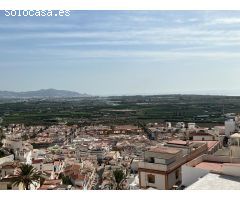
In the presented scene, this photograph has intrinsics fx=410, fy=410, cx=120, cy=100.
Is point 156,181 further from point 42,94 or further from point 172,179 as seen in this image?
point 42,94

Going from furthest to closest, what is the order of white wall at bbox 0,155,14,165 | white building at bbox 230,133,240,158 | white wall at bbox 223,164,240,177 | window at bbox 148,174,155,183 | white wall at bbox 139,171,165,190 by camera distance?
white wall at bbox 0,155,14,165, window at bbox 148,174,155,183, white wall at bbox 139,171,165,190, white building at bbox 230,133,240,158, white wall at bbox 223,164,240,177

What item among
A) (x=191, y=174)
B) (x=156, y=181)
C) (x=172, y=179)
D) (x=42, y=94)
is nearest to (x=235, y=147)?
(x=191, y=174)

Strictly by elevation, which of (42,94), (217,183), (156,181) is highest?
(42,94)

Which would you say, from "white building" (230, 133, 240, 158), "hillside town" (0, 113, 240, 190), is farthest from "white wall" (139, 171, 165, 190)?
"white building" (230, 133, 240, 158)

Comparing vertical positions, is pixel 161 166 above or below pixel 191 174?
below

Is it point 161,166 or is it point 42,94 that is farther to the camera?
point 42,94

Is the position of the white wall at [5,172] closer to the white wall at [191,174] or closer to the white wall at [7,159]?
the white wall at [7,159]

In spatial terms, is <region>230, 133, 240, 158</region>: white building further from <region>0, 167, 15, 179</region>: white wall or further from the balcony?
<region>0, 167, 15, 179</region>: white wall

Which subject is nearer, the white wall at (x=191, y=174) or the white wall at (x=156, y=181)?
the white wall at (x=191, y=174)

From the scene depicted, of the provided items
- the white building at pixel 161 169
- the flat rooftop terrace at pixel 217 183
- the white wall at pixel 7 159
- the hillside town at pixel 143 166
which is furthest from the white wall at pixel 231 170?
the white wall at pixel 7 159
